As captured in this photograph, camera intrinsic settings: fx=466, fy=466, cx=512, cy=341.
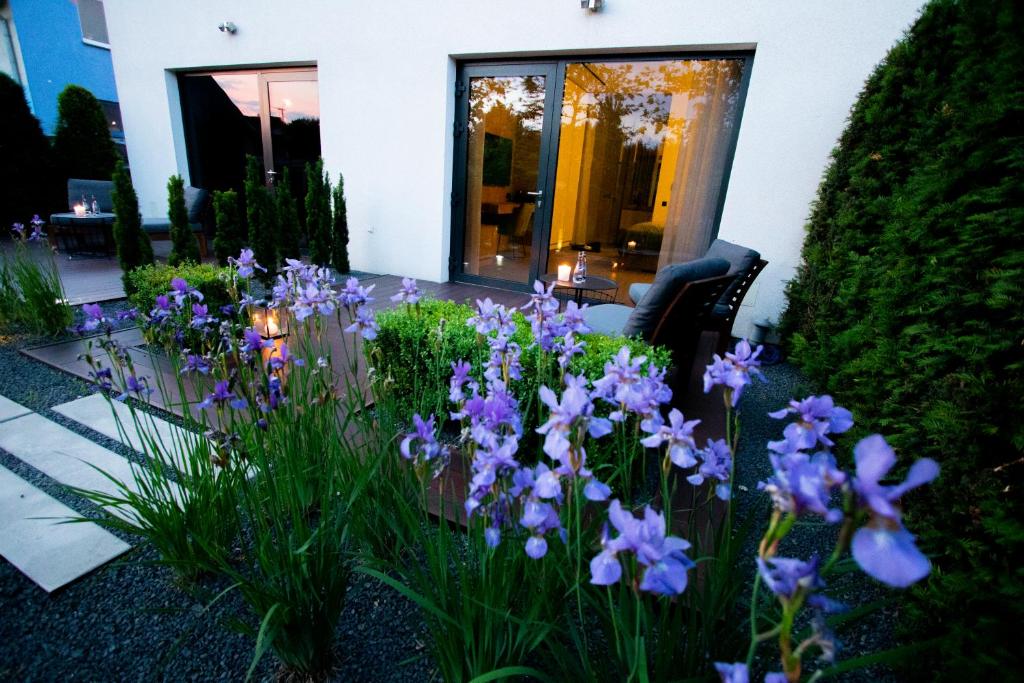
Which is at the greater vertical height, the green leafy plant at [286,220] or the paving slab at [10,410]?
the green leafy plant at [286,220]

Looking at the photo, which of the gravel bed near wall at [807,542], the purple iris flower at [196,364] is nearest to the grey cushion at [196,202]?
the purple iris flower at [196,364]

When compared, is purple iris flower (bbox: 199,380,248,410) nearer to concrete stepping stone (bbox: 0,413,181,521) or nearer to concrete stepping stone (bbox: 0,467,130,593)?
concrete stepping stone (bbox: 0,467,130,593)

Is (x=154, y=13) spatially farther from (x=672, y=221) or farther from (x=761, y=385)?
(x=761, y=385)

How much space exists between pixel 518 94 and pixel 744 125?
7.87 feet

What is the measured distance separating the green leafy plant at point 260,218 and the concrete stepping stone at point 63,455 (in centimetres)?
257

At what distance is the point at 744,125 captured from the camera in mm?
4117

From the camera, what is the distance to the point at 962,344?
1300 mm

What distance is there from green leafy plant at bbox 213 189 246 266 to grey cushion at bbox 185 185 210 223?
8.75 ft

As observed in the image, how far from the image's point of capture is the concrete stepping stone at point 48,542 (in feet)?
4.71

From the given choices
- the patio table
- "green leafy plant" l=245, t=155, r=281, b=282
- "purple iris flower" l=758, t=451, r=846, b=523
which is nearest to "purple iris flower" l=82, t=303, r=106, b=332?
"purple iris flower" l=758, t=451, r=846, b=523

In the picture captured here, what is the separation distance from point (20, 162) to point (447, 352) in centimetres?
970

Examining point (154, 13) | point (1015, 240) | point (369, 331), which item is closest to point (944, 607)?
point (1015, 240)

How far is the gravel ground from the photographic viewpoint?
1176 millimetres

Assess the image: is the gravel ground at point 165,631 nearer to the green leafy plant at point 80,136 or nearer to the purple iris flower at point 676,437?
the purple iris flower at point 676,437
